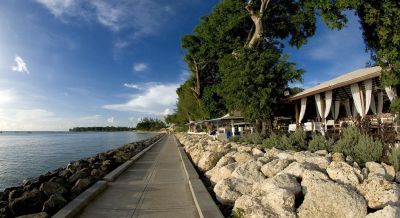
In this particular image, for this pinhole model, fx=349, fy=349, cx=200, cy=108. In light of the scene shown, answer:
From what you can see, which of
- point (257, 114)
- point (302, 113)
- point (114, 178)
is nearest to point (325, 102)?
point (302, 113)

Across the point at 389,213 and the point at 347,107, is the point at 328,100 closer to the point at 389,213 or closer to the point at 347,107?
the point at 347,107

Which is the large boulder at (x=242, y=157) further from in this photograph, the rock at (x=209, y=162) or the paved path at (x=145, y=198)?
the paved path at (x=145, y=198)

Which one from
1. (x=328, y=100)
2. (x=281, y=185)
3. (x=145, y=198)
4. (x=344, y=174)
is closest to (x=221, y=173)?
(x=145, y=198)

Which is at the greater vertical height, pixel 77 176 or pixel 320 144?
pixel 320 144

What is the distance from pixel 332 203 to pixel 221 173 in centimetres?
357

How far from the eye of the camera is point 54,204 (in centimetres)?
642

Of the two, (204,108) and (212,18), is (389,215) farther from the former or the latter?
(204,108)

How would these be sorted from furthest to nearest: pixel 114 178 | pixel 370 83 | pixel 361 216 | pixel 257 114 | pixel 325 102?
pixel 257 114 → pixel 325 102 → pixel 370 83 → pixel 114 178 → pixel 361 216

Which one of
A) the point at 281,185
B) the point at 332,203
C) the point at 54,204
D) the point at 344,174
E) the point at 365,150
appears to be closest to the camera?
the point at 332,203

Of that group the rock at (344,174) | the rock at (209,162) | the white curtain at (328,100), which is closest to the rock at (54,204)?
the rock at (209,162)

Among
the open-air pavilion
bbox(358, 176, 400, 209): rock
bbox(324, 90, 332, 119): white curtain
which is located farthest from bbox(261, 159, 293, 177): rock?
bbox(324, 90, 332, 119): white curtain

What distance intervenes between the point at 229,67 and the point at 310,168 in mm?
18290

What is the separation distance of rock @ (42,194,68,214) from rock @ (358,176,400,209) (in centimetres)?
513

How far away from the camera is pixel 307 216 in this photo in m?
4.54
